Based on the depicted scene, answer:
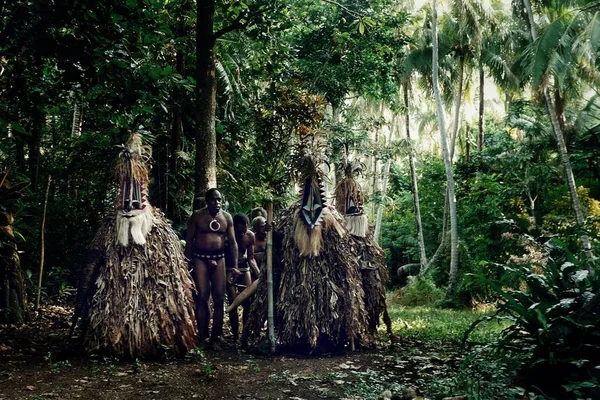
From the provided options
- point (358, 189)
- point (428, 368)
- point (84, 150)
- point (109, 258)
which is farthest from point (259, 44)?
point (428, 368)

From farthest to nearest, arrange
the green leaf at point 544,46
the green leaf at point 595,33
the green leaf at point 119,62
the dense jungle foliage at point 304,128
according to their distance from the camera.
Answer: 1. the green leaf at point 544,46
2. the green leaf at point 595,33
3. the green leaf at point 119,62
4. the dense jungle foliage at point 304,128

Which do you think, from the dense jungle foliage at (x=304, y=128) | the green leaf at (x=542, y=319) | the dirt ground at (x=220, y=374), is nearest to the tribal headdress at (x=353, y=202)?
the dense jungle foliage at (x=304, y=128)

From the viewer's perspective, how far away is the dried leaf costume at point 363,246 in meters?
7.35

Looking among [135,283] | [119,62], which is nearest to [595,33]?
[119,62]

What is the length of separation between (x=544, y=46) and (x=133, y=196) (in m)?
11.6

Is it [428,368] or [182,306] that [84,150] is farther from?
[428,368]

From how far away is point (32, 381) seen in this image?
16.6 feet

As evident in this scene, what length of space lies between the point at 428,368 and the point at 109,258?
3660mm

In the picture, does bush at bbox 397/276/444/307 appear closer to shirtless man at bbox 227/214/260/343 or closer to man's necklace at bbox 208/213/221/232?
shirtless man at bbox 227/214/260/343

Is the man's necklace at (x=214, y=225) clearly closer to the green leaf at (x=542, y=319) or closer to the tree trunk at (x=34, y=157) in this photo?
the green leaf at (x=542, y=319)

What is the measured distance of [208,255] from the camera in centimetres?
701

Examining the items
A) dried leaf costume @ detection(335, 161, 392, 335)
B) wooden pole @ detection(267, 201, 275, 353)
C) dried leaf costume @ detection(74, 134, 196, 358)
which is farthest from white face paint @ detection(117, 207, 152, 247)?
dried leaf costume @ detection(335, 161, 392, 335)

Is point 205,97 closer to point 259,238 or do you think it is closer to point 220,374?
point 259,238

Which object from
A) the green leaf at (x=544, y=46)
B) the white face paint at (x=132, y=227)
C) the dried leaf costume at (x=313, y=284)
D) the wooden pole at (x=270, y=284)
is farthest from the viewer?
the green leaf at (x=544, y=46)
